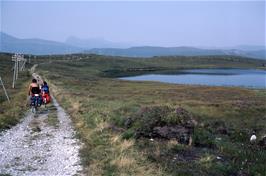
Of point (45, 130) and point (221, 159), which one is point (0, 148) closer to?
point (45, 130)

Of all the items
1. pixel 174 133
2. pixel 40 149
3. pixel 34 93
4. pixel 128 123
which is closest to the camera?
pixel 40 149

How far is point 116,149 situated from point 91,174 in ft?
9.92

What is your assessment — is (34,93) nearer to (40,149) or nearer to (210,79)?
(40,149)

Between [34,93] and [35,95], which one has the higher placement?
[34,93]

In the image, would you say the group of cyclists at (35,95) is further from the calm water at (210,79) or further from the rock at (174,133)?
the calm water at (210,79)

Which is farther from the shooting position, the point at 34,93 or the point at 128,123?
the point at 34,93

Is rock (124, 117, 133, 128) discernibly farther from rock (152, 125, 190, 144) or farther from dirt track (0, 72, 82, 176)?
dirt track (0, 72, 82, 176)

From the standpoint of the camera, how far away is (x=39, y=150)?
1711cm

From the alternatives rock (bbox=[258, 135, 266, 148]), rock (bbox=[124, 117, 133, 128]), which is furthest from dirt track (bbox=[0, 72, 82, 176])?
rock (bbox=[258, 135, 266, 148])

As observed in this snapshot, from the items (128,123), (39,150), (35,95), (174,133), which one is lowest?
(39,150)

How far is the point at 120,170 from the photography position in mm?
13398

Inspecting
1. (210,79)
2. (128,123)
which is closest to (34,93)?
(128,123)

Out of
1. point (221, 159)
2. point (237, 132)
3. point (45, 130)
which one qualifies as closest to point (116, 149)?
point (221, 159)

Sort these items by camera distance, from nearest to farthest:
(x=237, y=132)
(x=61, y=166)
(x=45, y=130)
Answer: (x=61, y=166) → (x=45, y=130) → (x=237, y=132)
